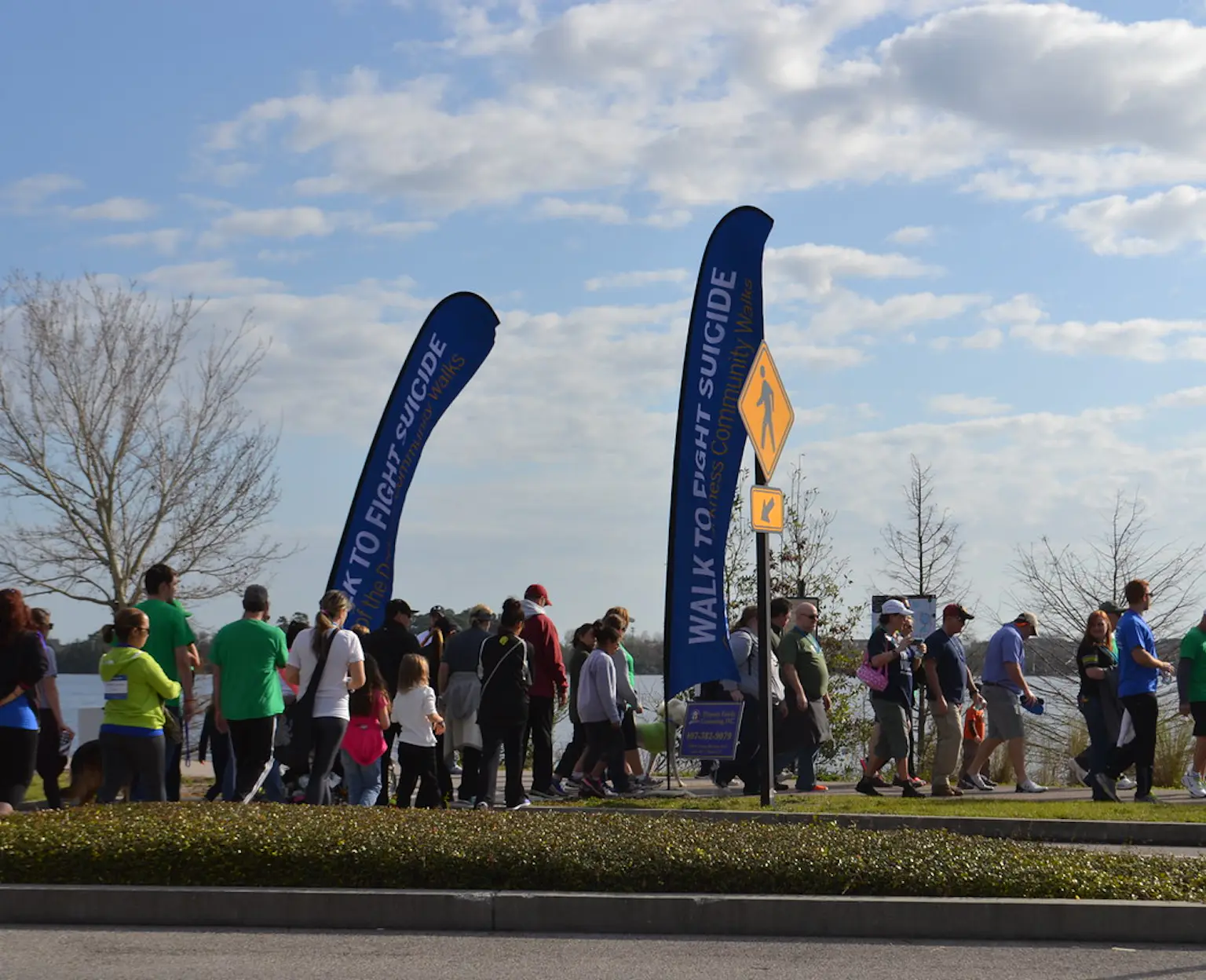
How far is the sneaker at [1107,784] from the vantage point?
13.7 meters

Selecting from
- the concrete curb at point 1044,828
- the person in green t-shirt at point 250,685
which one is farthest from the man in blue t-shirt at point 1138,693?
the person in green t-shirt at point 250,685

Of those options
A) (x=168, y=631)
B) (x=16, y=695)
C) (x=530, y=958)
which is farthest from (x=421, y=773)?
(x=530, y=958)

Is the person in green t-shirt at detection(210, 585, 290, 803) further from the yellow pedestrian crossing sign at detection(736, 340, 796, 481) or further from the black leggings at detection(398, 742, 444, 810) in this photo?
the yellow pedestrian crossing sign at detection(736, 340, 796, 481)

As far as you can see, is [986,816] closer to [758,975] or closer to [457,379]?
[758,975]

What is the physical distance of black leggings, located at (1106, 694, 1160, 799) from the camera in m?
13.8

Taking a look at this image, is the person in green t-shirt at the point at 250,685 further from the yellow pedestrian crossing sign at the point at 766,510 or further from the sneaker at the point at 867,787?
the sneaker at the point at 867,787

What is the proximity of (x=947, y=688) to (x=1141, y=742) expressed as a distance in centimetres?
181

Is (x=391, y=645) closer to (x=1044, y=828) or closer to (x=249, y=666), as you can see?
(x=249, y=666)

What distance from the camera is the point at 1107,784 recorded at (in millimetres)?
13727

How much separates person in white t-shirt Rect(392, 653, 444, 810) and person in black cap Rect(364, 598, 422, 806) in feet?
3.96

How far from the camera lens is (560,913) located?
24.4 ft

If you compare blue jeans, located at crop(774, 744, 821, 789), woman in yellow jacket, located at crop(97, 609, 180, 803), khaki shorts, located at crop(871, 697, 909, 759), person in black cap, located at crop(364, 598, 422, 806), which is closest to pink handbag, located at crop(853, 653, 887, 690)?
khaki shorts, located at crop(871, 697, 909, 759)

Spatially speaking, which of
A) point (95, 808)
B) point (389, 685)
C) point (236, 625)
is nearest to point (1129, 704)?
point (389, 685)

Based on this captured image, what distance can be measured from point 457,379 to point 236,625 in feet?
22.3
